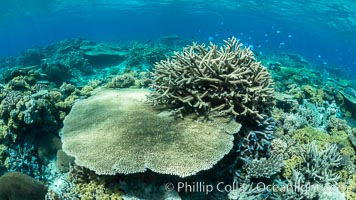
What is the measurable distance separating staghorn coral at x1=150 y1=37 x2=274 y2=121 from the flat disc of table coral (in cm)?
37

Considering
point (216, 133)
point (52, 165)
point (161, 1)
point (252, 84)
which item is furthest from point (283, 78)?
point (161, 1)

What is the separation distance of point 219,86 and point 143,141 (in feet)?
5.94

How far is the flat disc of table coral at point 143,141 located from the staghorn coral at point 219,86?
14.6 inches

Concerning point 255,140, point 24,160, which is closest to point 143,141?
point 255,140

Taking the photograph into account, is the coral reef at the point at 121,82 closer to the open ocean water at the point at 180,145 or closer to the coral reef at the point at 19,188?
the open ocean water at the point at 180,145

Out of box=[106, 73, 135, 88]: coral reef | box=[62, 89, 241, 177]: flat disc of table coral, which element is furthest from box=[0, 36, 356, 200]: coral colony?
box=[106, 73, 135, 88]: coral reef

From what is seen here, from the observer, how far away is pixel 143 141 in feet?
15.2

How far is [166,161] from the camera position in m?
4.26

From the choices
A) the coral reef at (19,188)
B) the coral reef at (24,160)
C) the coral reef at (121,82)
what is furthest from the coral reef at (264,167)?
the coral reef at (121,82)

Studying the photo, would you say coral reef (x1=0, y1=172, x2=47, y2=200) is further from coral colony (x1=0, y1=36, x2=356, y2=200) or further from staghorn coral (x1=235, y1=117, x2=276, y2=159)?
staghorn coral (x1=235, y1=117, x2=276, y2=159)

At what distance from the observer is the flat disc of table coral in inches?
166

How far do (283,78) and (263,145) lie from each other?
31.2ft

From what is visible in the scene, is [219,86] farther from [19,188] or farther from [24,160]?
[24,160]

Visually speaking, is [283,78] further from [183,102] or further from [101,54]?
[101,54]
